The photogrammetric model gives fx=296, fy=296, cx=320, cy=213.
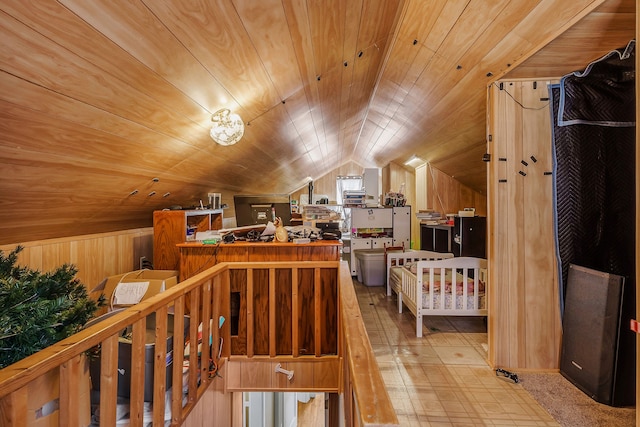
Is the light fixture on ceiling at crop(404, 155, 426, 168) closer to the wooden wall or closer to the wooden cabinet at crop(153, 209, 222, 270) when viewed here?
the wooden wall

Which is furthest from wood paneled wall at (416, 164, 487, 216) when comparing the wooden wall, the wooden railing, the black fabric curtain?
the wooden railing

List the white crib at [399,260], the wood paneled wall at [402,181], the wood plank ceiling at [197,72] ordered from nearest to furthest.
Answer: the wood plank ceiling at [197,72], the white crib at [399,260], the wood paneled wall at [402,181]

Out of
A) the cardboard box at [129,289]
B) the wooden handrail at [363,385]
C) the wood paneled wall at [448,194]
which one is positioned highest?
the wood paneled wall at [448,194]

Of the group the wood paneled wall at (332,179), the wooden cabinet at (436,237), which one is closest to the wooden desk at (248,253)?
the wooden cabinet at (436,237)

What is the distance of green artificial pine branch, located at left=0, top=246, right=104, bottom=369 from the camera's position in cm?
88

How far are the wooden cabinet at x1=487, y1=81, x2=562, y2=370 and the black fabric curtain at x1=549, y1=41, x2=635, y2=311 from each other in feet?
0.26

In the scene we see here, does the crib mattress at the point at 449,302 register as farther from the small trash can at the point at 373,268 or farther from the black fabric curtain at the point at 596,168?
the small trash can at the point at 373,268

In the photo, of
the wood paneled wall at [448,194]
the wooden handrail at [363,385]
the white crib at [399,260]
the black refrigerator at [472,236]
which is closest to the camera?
the wooden handrail at [363,385]

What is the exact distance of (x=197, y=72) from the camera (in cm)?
157

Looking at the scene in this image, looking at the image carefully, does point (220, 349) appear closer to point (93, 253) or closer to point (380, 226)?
point (93, 253)

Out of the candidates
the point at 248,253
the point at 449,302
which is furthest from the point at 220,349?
the point at 449,302

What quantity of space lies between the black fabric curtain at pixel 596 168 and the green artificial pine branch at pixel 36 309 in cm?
272

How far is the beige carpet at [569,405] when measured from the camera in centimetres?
163

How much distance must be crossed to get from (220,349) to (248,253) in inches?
29.6
